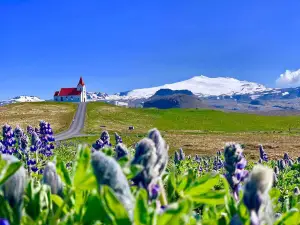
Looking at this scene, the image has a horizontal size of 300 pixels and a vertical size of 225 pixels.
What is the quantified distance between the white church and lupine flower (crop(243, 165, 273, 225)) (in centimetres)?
13569

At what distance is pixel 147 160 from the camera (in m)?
1.13

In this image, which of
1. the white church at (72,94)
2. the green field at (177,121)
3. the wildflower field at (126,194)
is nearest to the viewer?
the wildflower field at (126,194)

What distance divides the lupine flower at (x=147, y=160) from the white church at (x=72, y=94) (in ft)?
445

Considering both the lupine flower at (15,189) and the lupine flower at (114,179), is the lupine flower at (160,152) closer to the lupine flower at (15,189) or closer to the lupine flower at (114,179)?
the lupine flower at (114,179)

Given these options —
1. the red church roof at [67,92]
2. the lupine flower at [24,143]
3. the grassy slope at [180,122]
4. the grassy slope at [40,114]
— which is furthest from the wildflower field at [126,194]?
the red church roof at [67,92]

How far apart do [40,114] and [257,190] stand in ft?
252

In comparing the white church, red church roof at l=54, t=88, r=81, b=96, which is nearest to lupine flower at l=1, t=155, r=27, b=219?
the white church

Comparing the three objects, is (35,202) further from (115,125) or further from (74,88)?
(74,88)

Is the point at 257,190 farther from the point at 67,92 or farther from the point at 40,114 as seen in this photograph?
the point at 67,92

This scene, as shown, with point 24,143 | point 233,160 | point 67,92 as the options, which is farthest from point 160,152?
point 67,92

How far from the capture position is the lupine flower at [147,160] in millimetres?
1133

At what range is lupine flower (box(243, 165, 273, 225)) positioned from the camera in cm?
97

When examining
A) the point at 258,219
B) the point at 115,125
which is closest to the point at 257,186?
the point at 258,219

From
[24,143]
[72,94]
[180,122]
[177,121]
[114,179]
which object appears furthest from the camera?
[72,94]
